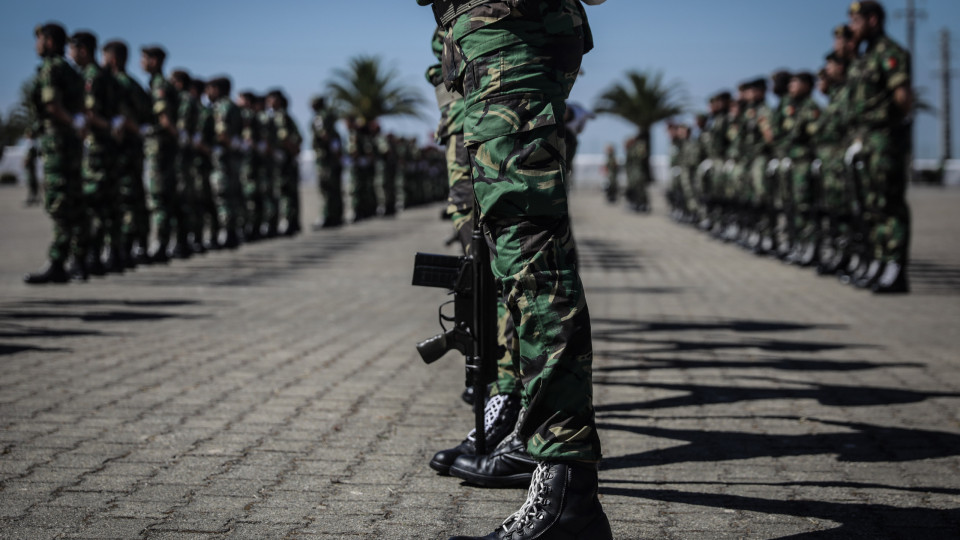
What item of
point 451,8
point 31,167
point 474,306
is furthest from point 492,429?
point 31,167

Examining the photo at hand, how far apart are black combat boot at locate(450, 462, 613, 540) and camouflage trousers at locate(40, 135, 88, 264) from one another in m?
9.20

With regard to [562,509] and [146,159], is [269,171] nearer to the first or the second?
[146,159]

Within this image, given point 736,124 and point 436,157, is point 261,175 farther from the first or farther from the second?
point 436,157

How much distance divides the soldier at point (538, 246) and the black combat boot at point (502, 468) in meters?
0.73

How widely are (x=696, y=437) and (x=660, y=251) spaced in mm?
13010

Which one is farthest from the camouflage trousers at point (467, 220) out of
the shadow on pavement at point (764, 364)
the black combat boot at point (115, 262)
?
the black combat boot at point (115, 262)

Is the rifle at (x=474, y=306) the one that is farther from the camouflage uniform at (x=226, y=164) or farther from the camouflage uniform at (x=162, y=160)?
the camouflage uniform at (x=226, y=164)

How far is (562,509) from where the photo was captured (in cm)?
257

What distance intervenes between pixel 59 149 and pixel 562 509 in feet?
31.0

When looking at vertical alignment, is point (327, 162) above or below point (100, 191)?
above

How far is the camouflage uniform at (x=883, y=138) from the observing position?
32.3 feet

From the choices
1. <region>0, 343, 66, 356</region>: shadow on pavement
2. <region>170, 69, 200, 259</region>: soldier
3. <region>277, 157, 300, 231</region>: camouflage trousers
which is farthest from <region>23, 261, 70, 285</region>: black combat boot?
<region>277, 157, 300, 231</region>: camouflage trousers

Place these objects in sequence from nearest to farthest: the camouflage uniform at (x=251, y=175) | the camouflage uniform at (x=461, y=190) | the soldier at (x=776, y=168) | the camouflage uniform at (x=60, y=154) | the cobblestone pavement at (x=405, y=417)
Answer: the cobblestone pavement at (x=405, y=417)
the camouflage uniform at (x=461, y=190)
the camouflage uniform at (x=60, y=154)
the soldier at (x=776, y=168)
the camouflage uniform at (x=251, y=175)

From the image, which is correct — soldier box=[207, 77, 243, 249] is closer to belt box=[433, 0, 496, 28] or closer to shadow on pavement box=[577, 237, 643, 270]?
shadow on pavement box=[577, 237, 643, 270]
